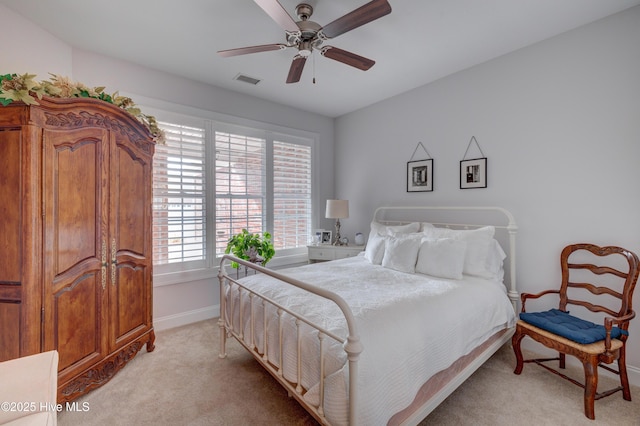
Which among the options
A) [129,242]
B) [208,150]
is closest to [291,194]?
[208,150]

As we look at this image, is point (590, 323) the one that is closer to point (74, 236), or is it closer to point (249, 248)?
point (249, 248)

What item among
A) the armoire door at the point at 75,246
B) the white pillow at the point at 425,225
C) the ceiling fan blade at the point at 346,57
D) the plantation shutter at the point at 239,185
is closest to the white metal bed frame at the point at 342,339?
the white pillow at the point at 425,225

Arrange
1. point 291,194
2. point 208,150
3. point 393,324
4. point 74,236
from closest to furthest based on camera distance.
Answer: point 393,324
point 74,236
point 208,150
point 291,194

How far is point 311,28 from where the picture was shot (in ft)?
6.29

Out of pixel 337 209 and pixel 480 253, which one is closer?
pixel 480 253

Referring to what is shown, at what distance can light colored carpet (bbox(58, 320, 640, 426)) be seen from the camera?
1.75m

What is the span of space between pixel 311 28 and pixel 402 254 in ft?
6.65

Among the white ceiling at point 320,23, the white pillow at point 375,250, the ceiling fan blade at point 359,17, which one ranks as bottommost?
the white pillow at point 375,250

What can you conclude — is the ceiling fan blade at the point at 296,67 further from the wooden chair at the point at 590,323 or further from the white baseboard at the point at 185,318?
the white baseboard at the point at 185,318

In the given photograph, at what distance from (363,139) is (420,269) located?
2.39 m

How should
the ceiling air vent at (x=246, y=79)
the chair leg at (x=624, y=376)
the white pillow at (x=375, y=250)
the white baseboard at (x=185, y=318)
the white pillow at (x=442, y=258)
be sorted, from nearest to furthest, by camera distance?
the chair leg at (x=624, y=376)
the white pillow at (x=442, y=258)
the white pillow at (x=375, y=250)
the white baseboard at (x=185, y=318)
the ceiling air vent at (x=246, y=79)

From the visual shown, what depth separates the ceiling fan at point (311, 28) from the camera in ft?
5.18

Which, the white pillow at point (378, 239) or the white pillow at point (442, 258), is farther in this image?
the white pillow at point (378, 239)

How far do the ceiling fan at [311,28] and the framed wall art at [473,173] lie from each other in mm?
1634
